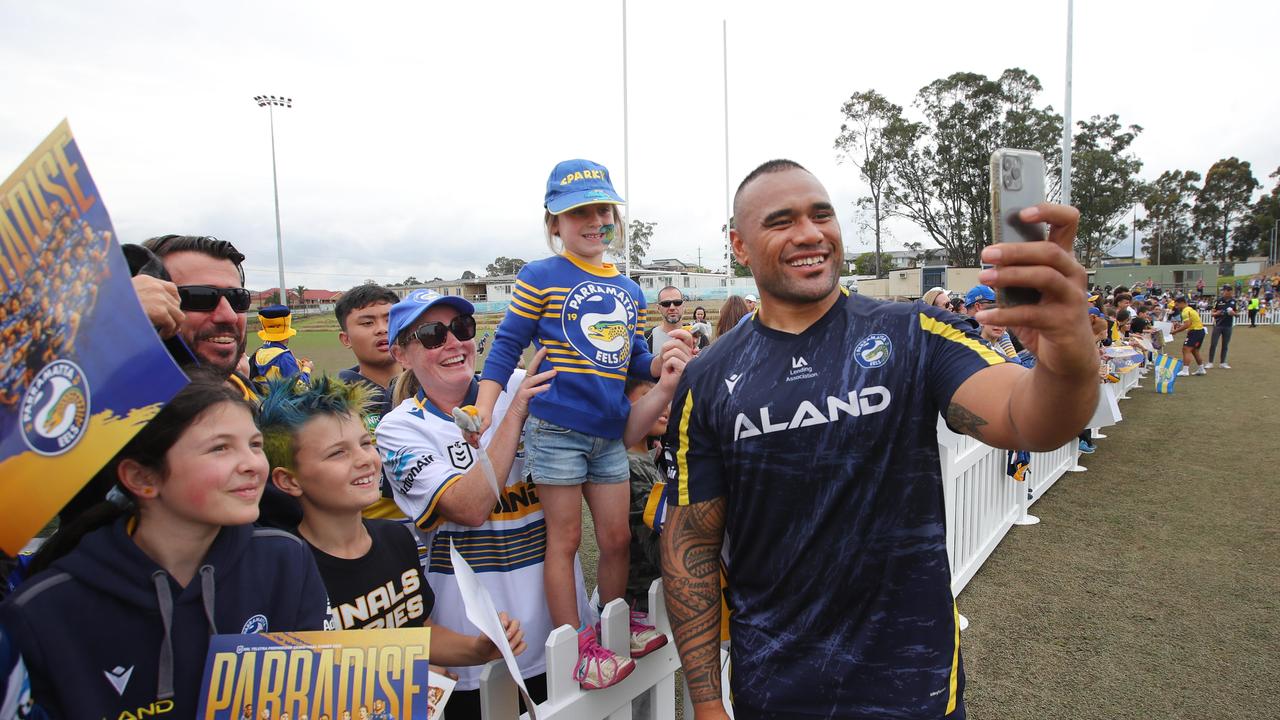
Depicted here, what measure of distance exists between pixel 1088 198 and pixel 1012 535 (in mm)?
44685

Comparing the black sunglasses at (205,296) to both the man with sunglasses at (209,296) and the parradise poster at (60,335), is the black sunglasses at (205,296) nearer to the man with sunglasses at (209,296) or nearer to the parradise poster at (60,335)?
the man with sunglasses at (209,296)

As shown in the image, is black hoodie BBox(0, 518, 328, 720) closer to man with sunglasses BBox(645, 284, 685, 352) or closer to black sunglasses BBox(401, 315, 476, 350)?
black sunglasses BBox(401, 315, 476, 350)

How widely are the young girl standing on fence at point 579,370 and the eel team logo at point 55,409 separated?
135 cm

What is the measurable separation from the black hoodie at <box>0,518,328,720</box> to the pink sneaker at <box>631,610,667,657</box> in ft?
4.03

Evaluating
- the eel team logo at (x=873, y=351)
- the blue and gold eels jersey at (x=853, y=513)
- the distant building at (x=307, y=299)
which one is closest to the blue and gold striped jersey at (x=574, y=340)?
the blue and gold eels jersey at (x=853, y=513)

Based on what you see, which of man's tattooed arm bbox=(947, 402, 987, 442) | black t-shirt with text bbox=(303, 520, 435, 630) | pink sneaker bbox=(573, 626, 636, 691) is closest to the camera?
man's tattooed arm bbox=(947, 402, 987, 442)

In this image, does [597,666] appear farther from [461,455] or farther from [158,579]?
[158,579]

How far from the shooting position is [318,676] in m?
1.13

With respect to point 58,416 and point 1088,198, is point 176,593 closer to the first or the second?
point 58,416

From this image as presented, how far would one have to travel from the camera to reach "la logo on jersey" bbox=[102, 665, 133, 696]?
111 centimetres

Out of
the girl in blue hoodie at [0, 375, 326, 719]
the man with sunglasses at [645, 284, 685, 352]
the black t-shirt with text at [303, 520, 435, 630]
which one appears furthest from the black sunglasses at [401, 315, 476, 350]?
the man with sunglasses at [645, 284, 685, 352]

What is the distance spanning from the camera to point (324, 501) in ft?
5.63

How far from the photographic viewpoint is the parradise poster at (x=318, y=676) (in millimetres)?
1111

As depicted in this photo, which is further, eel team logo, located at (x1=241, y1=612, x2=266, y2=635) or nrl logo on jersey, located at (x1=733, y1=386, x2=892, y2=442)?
nrl logo on jersey, located at (x1=733, y1=386, x2=892, y2=442)
